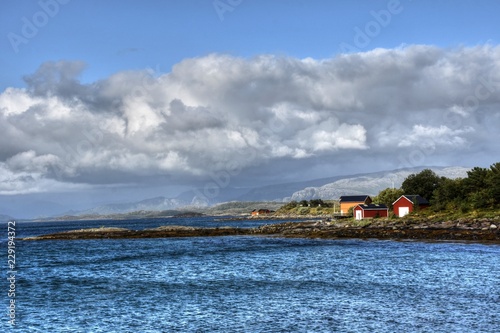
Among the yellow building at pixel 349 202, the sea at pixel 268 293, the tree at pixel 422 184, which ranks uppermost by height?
the tree at pixel 422 184

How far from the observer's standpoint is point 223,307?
30734 mm

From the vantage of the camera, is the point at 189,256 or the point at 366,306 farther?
the point at 189,256

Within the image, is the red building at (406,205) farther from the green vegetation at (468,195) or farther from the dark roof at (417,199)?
the green vegetation at (468,195)

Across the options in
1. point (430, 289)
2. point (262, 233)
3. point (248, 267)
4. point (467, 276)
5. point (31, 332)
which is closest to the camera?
point (31, 332)

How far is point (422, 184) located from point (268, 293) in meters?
100

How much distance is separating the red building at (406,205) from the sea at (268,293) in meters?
51.9

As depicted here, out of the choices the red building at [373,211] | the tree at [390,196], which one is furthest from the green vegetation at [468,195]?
the red building at [373,211]

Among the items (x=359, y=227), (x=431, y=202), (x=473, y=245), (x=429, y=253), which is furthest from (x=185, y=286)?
(x=431, y=202)

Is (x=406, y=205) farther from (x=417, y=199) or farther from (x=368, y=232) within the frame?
(x=368, y=232)

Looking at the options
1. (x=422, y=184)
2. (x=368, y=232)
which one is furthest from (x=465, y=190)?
(x=368, y=232)

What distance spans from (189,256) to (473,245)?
36780 millimetres

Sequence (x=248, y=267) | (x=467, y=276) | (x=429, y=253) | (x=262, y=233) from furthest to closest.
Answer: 1. (x=262, y=233)
2. (x=429, y=253)
3. (x=248, y=267)
4. (x=467, y=276)

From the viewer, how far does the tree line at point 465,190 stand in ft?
310

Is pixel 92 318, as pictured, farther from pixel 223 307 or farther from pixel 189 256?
pixel 189 256
